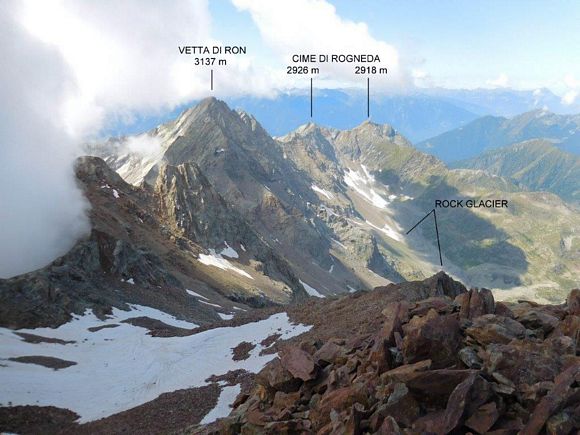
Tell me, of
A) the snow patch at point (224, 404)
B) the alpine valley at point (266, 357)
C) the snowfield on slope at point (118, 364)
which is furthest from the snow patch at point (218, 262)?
the snow patch at point (224, 404)

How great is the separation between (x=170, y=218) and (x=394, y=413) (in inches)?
5127

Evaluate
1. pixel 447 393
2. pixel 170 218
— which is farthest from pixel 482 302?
pixel 170 218

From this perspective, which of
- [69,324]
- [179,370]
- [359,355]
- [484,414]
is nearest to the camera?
[484,414]

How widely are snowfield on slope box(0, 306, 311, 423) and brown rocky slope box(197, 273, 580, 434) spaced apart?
318 inches

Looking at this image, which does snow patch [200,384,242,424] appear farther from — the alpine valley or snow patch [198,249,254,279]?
snow patch [198,249,254,279]

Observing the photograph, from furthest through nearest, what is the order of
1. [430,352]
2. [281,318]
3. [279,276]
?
1. [279,276]
2. [281,318]
3. [430,352]

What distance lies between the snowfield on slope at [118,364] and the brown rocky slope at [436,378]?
807cm

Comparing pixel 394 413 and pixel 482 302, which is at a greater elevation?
pixel 482 302

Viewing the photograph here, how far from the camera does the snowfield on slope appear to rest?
32.4 m

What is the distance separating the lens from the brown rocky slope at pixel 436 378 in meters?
14.5

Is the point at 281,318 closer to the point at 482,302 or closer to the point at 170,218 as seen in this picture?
the point at 482,302

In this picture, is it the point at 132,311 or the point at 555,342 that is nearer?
the point at 555,342

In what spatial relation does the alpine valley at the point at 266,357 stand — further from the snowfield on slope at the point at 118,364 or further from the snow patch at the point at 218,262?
Result: the snow patch at the point at 218,262

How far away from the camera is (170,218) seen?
139 metres
